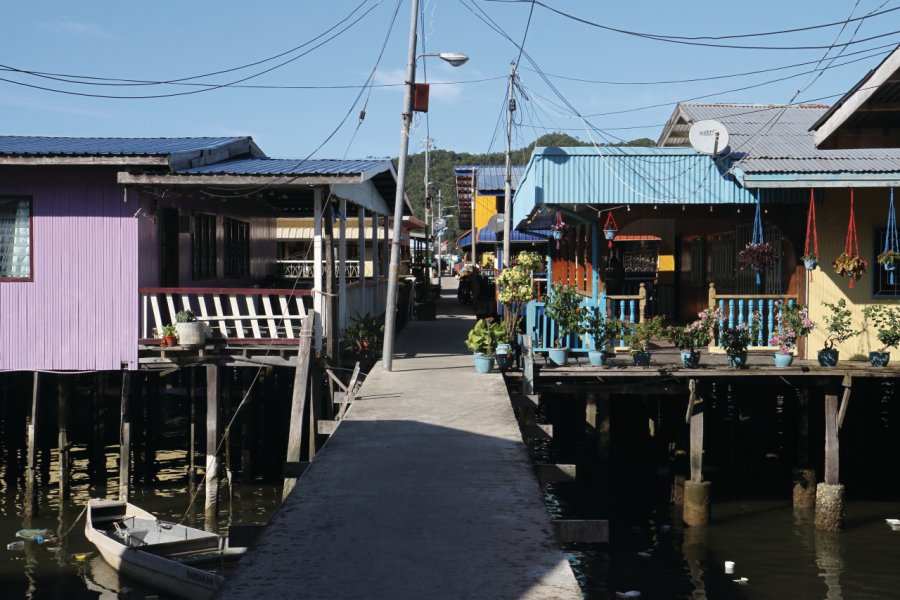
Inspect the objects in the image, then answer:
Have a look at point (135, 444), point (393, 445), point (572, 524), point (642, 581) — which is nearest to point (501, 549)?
point (572, 524)

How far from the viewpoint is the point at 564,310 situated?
50.1ft

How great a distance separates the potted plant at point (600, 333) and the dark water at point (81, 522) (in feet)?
19.7

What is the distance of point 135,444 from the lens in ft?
65.1

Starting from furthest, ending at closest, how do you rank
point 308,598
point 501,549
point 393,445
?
point 393,445 → point 501,549 → point 308,598

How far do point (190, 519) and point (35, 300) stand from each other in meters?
4.34

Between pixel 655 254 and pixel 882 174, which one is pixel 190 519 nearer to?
pixel 882 174

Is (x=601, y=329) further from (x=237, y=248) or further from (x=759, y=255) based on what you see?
(x=237, y=248)

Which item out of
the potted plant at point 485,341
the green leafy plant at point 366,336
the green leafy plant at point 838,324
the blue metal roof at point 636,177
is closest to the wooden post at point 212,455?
the green leafy plant at point 366,336

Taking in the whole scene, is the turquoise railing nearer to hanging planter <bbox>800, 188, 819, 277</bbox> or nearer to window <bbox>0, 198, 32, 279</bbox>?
hanging planter <bbox>800, 188, 819, 277</bbox>

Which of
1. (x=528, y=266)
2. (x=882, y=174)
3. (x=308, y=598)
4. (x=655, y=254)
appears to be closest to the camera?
(x=308, y=598)

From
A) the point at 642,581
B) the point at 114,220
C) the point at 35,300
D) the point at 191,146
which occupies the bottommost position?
the point at 642,581

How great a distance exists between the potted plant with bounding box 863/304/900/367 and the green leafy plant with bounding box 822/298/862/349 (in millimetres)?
298

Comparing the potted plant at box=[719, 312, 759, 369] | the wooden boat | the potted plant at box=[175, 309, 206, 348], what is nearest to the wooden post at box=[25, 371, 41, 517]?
the wooden boat

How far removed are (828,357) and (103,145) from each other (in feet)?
41.4
